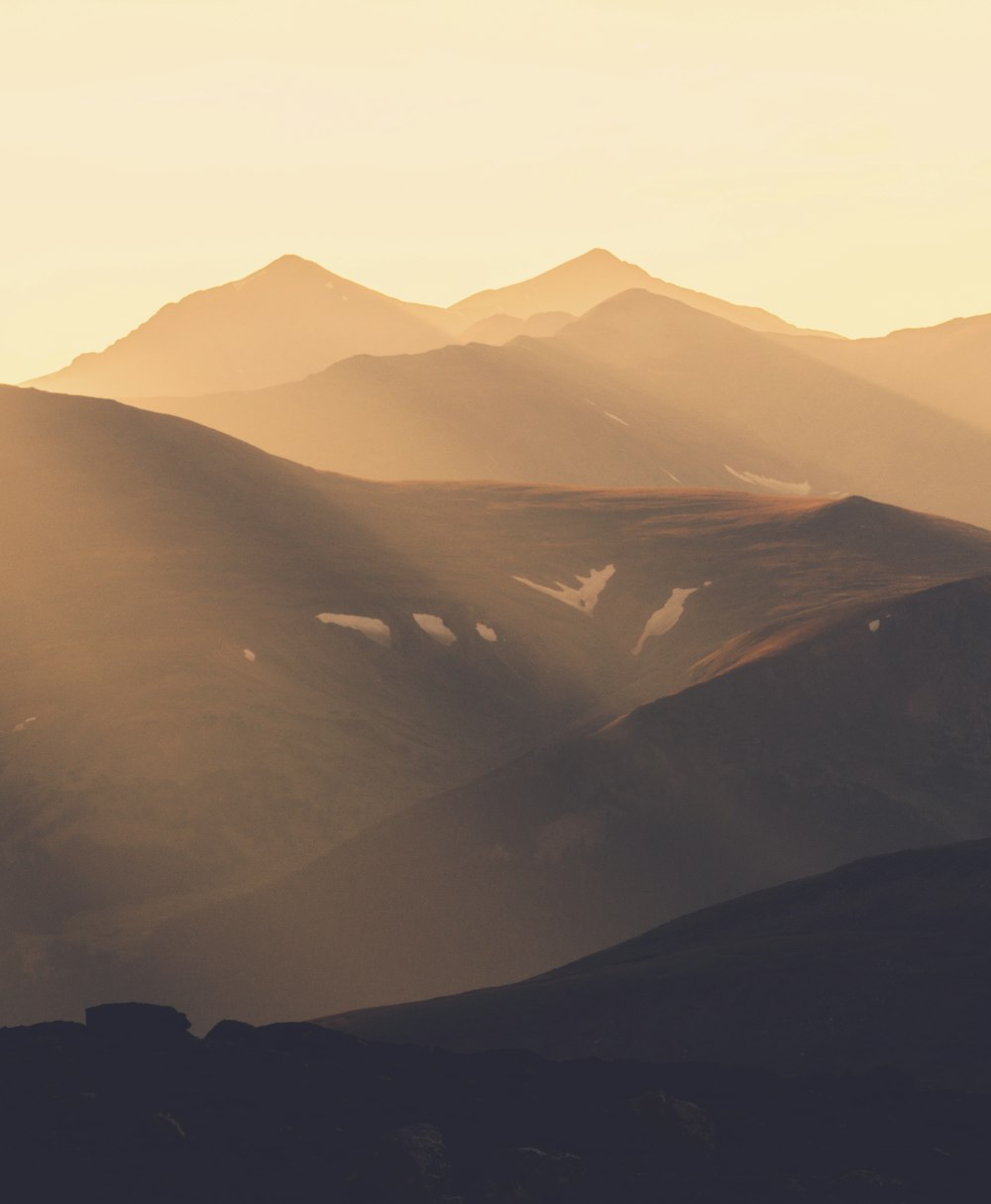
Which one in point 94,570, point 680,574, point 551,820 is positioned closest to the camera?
point 551,820

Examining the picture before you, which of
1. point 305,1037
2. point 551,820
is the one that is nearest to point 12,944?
point 551,820

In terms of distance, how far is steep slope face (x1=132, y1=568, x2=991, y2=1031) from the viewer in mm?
119500

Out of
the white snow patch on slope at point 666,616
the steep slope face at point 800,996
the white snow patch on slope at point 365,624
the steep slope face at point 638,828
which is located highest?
the white snow patch on slope at point 365,624

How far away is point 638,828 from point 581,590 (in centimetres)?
6139

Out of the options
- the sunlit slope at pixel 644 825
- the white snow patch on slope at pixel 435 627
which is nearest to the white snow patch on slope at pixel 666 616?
the white snow patch on slope at pixel 435 627

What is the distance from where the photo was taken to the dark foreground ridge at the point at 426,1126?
41.5m

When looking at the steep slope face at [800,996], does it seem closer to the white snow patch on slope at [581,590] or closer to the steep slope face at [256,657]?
the steep slope face at [256,657]

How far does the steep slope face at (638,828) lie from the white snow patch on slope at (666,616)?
25.4m

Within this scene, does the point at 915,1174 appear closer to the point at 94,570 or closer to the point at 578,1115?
the point at 578,1115

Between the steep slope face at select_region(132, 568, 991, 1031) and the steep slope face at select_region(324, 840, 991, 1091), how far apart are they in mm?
42290

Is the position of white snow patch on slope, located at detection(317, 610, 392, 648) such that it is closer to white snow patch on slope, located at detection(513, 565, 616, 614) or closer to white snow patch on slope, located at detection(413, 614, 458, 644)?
white snow patch on slope, located at detection(413, 614, 458, 644)

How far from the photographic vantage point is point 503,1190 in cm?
4100

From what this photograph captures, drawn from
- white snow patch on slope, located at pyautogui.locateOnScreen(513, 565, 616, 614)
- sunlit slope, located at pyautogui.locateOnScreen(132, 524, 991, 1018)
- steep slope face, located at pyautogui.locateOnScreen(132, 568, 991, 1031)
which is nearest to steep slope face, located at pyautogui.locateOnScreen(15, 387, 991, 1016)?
white snow patch on slope, located at pyautogui.locateOnScreen(513, 565, 616, 614)

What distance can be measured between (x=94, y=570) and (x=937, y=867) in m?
114
